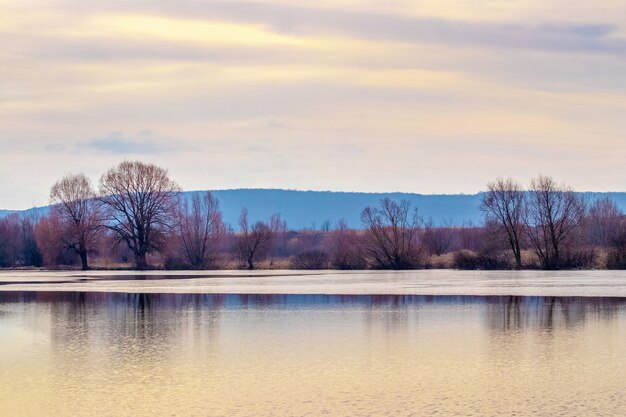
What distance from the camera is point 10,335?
2214cm

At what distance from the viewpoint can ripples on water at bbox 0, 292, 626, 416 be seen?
43.8 feet

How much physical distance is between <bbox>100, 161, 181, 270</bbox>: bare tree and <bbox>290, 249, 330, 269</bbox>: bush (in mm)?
11121

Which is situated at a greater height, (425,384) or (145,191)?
(145,191)

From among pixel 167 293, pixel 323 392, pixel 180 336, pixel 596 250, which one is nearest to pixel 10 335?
pixel 180 336

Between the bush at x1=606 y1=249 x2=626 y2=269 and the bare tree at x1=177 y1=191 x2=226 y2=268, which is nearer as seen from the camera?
the bush at x1=606 y1=249 x2=626 y2=269

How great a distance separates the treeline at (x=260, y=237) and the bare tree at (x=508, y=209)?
75 mm

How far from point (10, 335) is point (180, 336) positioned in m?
4.39

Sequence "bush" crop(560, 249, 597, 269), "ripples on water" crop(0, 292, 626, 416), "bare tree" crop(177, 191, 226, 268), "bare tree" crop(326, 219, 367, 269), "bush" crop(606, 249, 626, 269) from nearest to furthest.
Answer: "ripples on water" crop(0, 292, 626, 416), "bush" crop(606, 249, 626, 269), "bush" crop(560, 249, 597, 269), "bare tree" crop(326, 219, 367, 269), "bare tree" crop(177, 191, 226, 268)

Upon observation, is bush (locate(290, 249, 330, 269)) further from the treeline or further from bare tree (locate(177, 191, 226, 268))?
bare tree (locate(177, 191, 226, 268))

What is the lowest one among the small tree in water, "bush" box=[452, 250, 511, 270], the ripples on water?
the ripples on water

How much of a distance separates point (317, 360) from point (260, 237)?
53.3 m

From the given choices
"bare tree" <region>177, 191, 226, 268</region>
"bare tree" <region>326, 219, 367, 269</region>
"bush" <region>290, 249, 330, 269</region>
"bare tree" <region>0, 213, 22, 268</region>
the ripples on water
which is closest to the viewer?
the ripples on water

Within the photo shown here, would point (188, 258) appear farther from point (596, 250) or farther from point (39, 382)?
point (39, 382)

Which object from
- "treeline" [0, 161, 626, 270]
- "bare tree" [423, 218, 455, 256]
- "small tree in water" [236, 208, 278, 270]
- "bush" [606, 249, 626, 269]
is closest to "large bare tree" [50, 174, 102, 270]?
"treeline" [0, 161, 626, 270]
